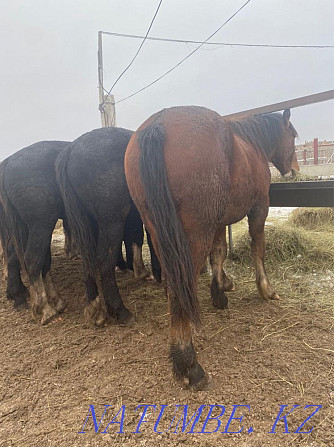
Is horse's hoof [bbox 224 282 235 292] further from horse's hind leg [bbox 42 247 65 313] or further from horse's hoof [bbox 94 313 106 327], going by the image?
horse's hind leg [bbox 42 247 65 313]

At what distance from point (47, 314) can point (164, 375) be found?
1568 millimetres

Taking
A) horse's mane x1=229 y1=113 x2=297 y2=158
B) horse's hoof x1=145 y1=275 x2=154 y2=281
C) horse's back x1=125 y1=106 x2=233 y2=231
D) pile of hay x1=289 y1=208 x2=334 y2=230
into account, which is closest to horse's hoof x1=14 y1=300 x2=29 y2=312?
horse's hoof x1=145 y1=275 x2=154 y2=281

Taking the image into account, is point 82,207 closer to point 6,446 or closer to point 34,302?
point 34,302

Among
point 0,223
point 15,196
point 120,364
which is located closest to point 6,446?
point 120,364

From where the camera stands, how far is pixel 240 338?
230 centimetres

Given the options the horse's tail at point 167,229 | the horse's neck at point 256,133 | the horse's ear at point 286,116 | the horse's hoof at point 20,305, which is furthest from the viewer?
the horse's ear at point 286,116

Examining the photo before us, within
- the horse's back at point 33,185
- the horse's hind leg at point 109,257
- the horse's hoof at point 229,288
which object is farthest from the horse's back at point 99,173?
the horse's hoof at point 229,288

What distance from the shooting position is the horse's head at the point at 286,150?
137 inches

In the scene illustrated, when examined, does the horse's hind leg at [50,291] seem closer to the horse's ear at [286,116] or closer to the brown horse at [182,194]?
the brown horse at [182,194]

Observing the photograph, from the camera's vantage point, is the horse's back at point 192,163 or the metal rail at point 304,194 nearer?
the horse's back at point 192,163

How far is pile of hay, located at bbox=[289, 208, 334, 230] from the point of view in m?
5.34

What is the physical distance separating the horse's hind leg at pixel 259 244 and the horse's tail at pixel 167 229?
4.81 ft

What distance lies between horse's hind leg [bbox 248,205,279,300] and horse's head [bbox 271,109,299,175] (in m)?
1.15

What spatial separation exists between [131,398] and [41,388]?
659 mm
